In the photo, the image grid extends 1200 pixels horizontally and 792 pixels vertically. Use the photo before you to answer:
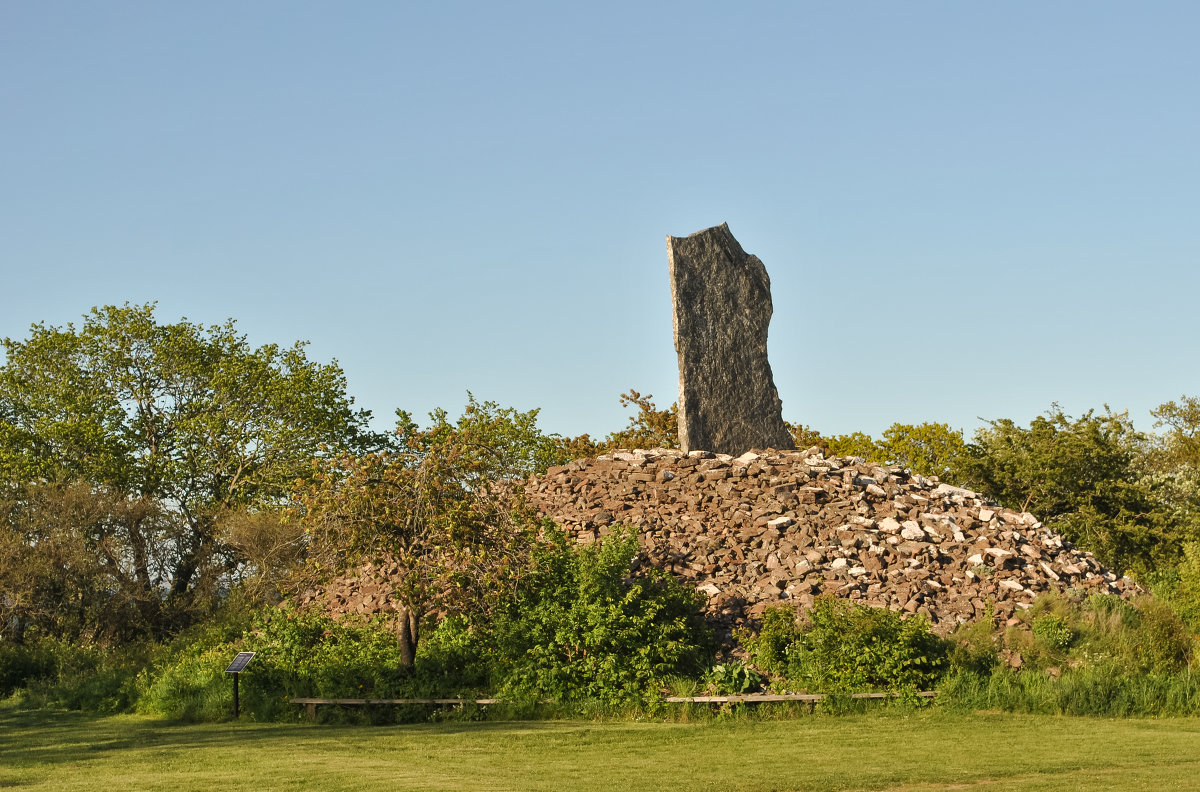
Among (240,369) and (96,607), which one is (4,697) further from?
(240,369)

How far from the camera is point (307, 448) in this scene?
31.7m

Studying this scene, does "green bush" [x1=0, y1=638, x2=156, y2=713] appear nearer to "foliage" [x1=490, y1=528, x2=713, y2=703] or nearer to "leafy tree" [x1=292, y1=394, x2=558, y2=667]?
"leafy tree" [x1=292, y1=394, x2=558, y2=667]

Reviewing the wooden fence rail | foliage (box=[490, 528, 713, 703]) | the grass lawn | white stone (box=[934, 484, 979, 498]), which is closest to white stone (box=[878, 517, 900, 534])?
white stone (box=[934, 484, 979, 498])

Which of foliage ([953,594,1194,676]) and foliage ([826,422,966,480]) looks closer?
foliage ([953,594,1194,676])

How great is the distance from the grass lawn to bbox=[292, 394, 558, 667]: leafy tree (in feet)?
6.75

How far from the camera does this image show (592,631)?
15.9 metres

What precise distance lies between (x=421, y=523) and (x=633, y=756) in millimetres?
5285

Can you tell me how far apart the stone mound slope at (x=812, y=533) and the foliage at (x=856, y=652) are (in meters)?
1.37

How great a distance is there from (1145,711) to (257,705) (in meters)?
11.6

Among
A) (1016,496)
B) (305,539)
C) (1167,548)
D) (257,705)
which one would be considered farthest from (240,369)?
(1167,548)

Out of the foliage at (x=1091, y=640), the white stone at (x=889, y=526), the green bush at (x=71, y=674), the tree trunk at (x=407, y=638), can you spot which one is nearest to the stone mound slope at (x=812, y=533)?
the white stone at (x=889, y=526)

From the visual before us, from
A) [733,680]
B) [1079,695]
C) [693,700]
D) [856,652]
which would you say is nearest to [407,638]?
[693,700]

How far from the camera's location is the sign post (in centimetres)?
1560

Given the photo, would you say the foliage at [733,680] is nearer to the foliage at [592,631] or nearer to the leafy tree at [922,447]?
the foliage at [592,631]
